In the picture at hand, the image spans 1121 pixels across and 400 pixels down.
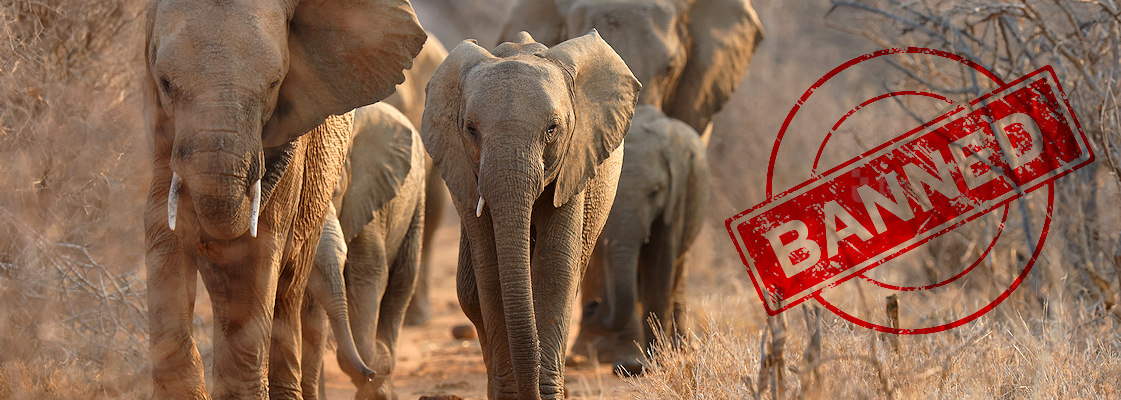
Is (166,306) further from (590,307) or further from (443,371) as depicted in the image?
(590,307)

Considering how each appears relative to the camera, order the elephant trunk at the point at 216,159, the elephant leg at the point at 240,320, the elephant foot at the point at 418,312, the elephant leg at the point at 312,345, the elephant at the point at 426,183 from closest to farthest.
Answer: the elephant trunk at the point at 216,159 → the elephant leg at the point at 240,320 → the elephant leg at the point at 312,345 → the elephant at the point at 426,183 → the elephant foot at the point at 418,312

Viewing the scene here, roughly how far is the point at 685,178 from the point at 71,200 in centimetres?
302

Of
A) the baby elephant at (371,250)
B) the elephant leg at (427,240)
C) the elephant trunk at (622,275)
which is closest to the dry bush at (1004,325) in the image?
the elephant trunk at (622,275)

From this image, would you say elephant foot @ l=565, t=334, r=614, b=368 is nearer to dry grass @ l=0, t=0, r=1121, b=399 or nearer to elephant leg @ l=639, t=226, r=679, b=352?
elephant leg @ l=639, t=226, r=679, b=352

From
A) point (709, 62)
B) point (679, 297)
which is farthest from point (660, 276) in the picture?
point (709, 62)

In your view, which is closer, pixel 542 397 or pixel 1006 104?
pixel 542 397

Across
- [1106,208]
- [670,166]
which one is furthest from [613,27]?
[1106,208]

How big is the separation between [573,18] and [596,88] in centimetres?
317

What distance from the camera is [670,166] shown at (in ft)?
21.9

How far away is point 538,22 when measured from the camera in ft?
26.9

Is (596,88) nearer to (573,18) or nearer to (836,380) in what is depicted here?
(836,380)

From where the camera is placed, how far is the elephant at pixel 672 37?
7.65 meters

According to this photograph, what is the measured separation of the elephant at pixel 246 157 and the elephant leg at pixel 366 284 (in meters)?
0.99

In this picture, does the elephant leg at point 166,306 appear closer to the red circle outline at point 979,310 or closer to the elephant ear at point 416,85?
the red circle outline at point 979,310
